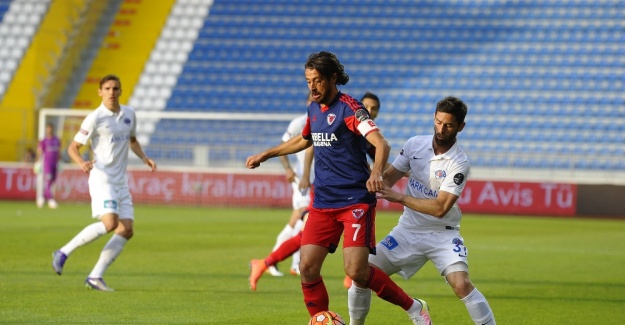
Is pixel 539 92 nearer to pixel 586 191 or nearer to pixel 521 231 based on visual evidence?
pixel 586 191

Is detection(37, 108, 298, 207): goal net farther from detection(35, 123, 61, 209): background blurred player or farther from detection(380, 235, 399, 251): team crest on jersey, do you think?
detection(380, 235, 399, 251): team crest on jersey

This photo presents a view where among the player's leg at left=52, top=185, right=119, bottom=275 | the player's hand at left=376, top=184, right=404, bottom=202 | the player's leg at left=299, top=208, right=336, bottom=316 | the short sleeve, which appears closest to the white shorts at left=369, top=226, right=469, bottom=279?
the player's leg at left=299, top=208, right=336, bottom=316

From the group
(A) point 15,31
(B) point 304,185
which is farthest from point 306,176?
(A) point 15,31

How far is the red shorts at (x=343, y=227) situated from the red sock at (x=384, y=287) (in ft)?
0.55

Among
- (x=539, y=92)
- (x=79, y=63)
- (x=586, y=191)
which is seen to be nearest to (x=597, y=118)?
(x=539, y=92)

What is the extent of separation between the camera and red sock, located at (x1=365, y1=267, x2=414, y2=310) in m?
7.39

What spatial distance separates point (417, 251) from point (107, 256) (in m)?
4.24

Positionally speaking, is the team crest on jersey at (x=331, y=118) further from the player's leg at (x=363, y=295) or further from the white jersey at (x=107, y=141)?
the white jersey at (x=107, y=141)

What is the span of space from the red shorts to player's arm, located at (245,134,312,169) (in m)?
0.51

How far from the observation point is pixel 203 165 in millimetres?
28109

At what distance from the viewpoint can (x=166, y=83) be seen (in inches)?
1329

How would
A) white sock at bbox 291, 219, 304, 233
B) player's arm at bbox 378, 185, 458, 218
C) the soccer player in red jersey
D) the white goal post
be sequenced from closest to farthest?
player's arm at bbox 378, 185, 458, 218, the soccer player in red jersey, white sock at bbox 291, 219, 304, 233, the white goal post

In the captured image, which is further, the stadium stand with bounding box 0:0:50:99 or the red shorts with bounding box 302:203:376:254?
the stadium stand with bounding box 0:0:50:99

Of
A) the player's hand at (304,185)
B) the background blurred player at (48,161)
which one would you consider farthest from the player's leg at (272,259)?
the background blurred player at (48,161)
